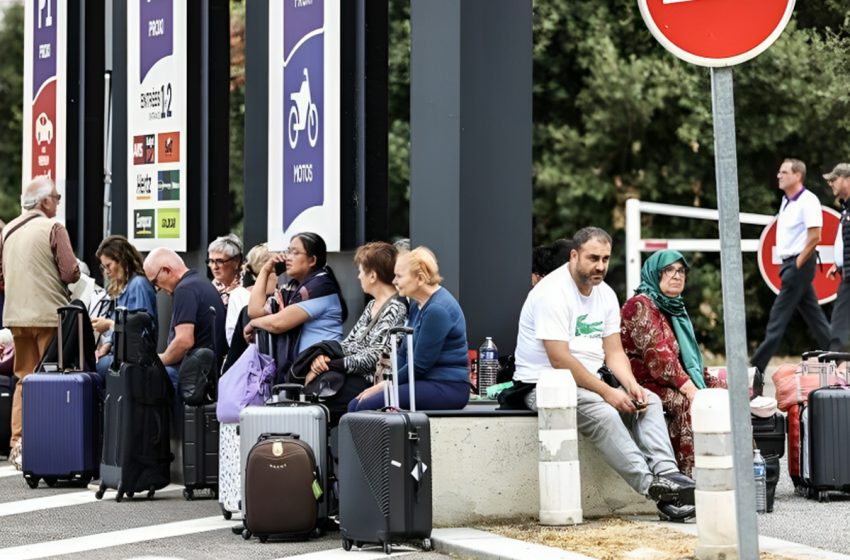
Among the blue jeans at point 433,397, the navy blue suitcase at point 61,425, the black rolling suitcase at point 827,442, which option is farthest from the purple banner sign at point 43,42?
the black rolling suitcase at point 827,442

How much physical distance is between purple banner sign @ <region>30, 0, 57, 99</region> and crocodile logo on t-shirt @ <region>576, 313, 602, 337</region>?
960 cm

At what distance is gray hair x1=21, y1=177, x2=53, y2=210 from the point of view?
46.6 ft

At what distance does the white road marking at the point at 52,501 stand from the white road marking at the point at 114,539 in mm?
1283

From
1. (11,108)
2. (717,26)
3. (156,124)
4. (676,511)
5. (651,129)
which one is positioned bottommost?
(676,511)

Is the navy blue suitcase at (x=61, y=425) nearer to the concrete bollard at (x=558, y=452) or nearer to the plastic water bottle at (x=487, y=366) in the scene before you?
the plastic water bottle at (x=487, y=366)

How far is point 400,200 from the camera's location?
35.1 meters

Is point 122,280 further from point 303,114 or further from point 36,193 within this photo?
point 303,114

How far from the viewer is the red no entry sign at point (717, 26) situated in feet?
22.0

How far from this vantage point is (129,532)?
1025 cm

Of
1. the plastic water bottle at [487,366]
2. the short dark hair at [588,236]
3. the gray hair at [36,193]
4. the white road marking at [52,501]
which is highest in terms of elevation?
the gray hair at [36,193]

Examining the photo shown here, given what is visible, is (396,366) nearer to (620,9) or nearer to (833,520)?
(833,520)

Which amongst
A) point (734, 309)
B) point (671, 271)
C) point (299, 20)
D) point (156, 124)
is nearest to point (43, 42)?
point (156, 124)

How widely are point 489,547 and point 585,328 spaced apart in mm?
1763

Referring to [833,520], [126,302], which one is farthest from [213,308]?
[833,520]
